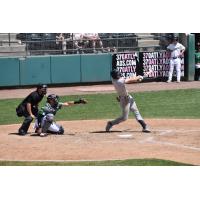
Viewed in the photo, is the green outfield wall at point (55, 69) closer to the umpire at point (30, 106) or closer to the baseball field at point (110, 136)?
the baseball field at point (110, 136)

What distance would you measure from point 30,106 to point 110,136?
6.59 ft

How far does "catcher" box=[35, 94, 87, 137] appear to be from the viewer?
15219 millimetres

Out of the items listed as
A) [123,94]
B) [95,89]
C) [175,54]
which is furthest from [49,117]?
[175,54]

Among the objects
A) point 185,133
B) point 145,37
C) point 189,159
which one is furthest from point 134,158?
point 145,37

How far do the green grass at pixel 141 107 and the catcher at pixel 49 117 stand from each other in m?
3.11

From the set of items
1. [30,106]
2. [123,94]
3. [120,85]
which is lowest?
[30,106]

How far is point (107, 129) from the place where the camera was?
1603cm

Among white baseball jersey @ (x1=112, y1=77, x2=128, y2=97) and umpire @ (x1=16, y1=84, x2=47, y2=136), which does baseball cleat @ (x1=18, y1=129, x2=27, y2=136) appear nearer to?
umpire @ (x1=16, y1=84, x2=47, y2=136)

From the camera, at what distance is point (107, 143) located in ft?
47.4

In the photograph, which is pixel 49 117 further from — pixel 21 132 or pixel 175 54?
pixel 175 54

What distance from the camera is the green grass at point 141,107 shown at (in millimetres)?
19328

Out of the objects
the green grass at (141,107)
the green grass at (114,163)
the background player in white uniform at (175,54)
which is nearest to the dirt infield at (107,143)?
the green grass at (114,163)

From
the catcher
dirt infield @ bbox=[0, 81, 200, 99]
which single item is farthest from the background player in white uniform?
the catcher
